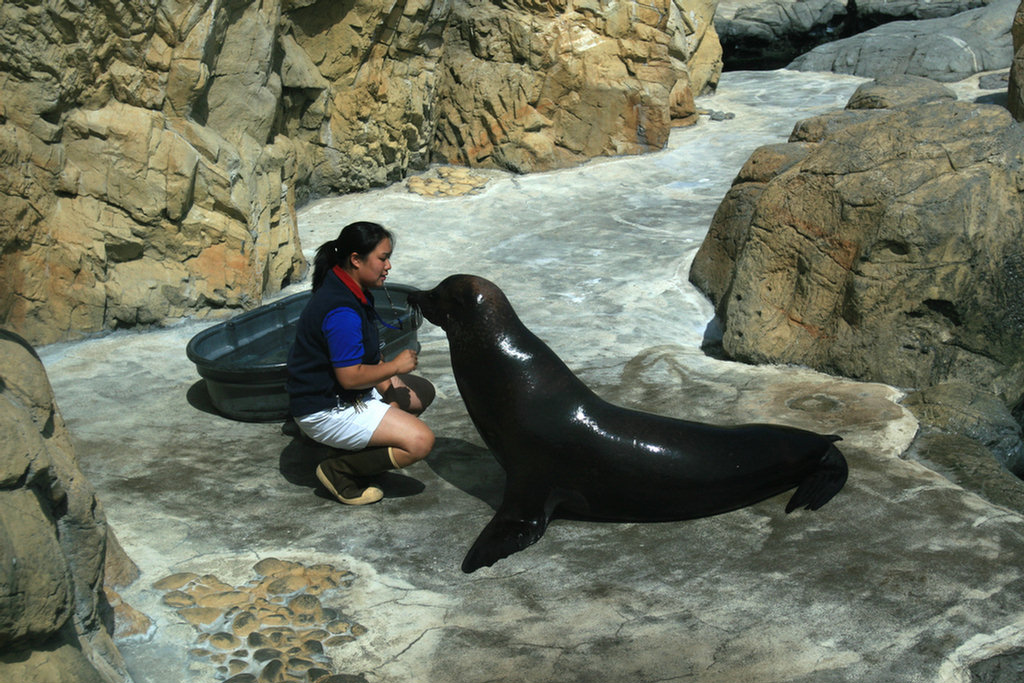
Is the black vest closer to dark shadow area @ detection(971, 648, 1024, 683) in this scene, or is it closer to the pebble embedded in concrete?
the pebble embedded in concrete

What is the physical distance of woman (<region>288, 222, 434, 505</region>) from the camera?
3.72 m

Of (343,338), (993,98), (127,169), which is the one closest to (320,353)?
(343,338)

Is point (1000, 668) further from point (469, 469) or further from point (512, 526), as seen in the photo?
point (469, 469)

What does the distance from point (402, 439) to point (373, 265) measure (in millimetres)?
680

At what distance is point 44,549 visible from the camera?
2.37 meters

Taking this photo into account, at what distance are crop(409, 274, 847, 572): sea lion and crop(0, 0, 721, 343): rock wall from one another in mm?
3382

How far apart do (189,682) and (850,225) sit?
4.18 m

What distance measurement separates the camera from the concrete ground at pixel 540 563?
9.46 feet

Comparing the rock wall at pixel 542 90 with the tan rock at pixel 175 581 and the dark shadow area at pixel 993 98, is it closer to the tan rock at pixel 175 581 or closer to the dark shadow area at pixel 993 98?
the dark shadow area at pixel 993 98

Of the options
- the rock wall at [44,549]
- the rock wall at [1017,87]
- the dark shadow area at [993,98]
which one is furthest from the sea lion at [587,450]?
the dark shadow area at [993,98]

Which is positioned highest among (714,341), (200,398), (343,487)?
(343,487)

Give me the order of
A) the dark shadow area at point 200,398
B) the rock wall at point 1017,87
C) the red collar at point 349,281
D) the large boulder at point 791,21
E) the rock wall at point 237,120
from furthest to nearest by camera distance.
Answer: the large boulder at point 791,21, the rock wall at point 1017,87, the rock wall at point 237,120, the dark shadow area at point 200,398, the red collar at point 349,281

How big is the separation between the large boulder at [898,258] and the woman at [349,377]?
2633mm

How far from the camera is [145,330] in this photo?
6363 millimetres
